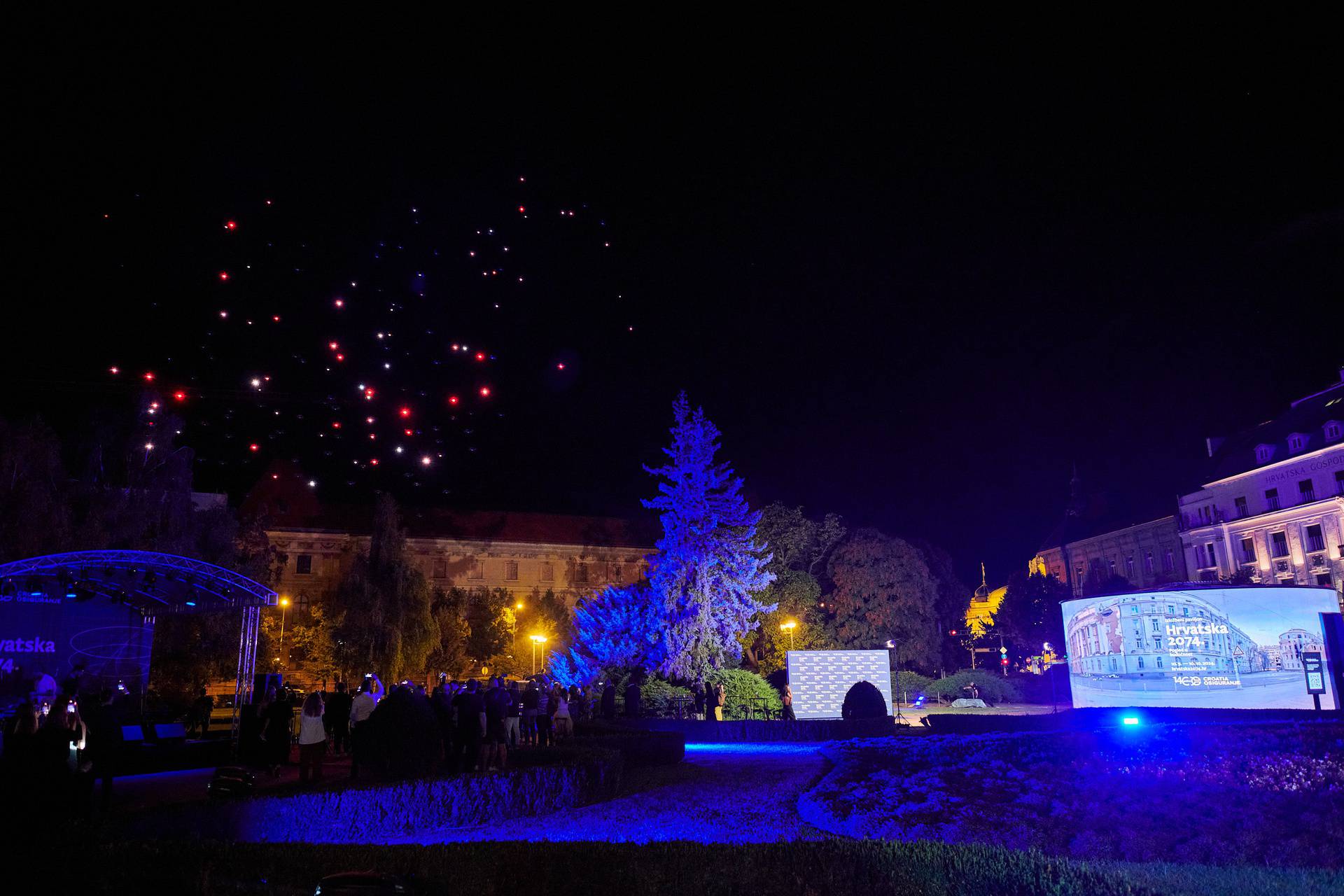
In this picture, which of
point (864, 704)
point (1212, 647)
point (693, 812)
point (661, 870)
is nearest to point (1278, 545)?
point (1212, 647)

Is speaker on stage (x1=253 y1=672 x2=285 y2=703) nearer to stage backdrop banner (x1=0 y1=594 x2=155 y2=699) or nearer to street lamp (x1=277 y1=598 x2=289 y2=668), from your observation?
stage backdrop banner (x1=0 y1=594 x2=155 y2=699)

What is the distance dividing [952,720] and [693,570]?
10.3 meters

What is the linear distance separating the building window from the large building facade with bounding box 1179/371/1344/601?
0.12 feet

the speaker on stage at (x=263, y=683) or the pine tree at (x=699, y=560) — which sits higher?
the pine tree at (x=699, y=560)

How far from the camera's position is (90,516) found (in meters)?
32.9

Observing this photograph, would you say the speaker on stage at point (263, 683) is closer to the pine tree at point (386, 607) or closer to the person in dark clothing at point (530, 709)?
the person in dark clothing at point (530, 709)

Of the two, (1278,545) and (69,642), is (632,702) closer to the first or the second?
(69,642)

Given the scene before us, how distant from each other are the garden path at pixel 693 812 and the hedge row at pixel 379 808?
0.20m

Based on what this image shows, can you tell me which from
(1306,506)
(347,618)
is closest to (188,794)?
(347,618)

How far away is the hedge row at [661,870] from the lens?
6270mm

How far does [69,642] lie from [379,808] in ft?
59.0

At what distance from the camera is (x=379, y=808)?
422 inches

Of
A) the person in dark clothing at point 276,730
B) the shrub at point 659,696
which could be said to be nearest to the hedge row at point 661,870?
the person in dark clothing at point 276,730

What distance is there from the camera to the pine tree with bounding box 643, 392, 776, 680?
100 ft
